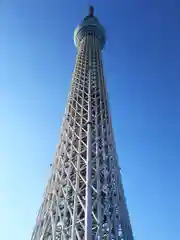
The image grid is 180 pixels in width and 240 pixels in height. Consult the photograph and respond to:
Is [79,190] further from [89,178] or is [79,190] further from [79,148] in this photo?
[79,148]

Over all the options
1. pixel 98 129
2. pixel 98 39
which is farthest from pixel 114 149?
pixel 98 39

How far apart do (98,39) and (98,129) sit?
18385mm

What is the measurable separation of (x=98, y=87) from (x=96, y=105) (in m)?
3.42

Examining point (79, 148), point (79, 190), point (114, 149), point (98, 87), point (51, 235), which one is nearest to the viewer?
point (51, 235)

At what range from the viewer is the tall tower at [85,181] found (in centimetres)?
1546

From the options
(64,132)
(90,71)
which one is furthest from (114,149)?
(90,71)

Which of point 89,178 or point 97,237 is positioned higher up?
point 89,178

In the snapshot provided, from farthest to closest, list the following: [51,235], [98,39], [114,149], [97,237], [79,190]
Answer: [98,39] → [114,149] → [79,190] → [51,235] → [97,237]

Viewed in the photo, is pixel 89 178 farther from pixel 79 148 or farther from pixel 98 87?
pixel 98 87

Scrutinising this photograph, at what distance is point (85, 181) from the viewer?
676 inches

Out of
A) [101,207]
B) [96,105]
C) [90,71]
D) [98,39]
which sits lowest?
[101,207]

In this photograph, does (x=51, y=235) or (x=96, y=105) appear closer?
(x=51, y=235)

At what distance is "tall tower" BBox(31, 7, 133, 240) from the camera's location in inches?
609

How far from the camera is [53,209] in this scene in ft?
56.3
